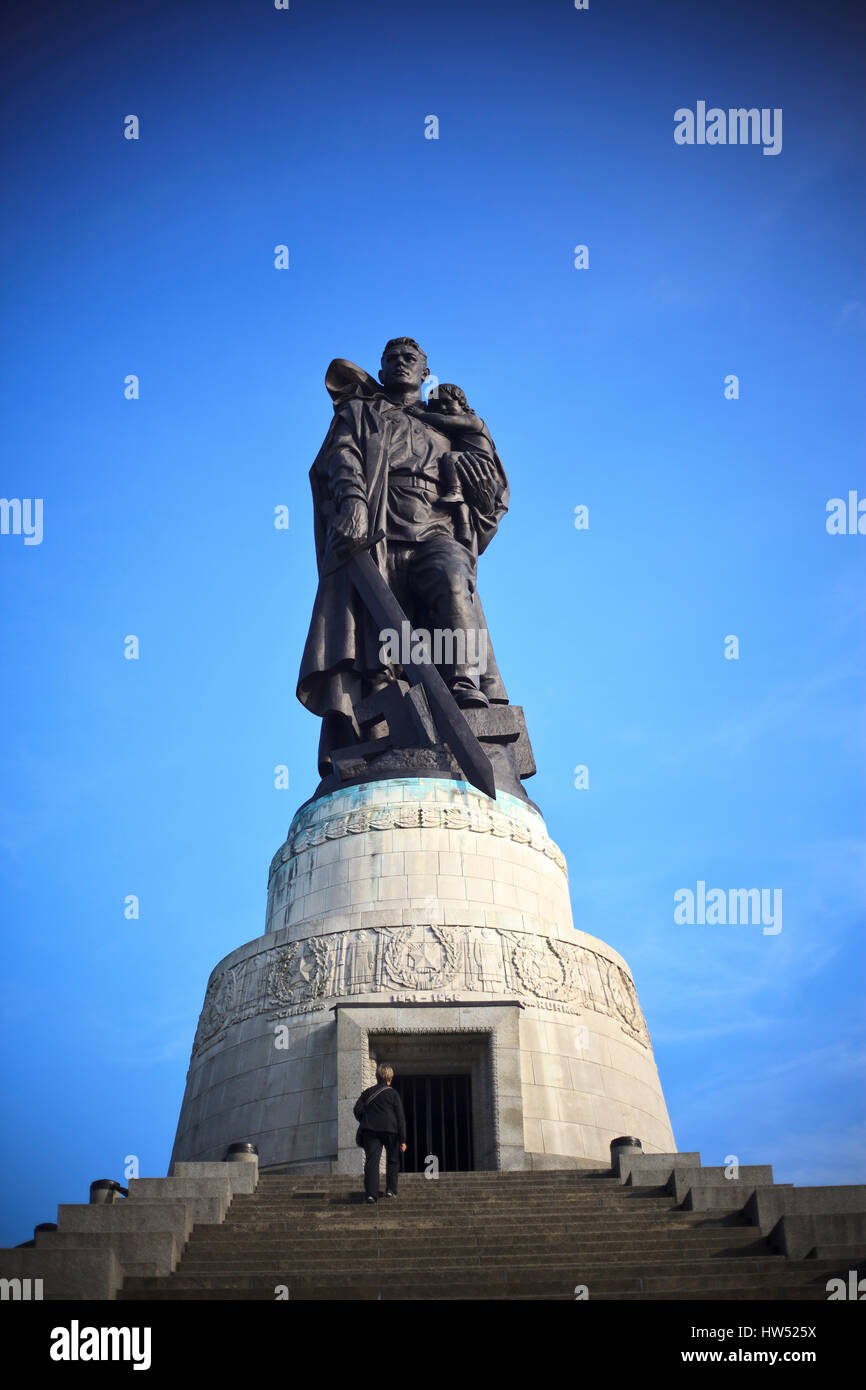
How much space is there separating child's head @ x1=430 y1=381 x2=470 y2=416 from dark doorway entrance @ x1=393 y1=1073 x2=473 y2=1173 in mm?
12654

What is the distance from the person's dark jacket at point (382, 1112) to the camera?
12734 mm

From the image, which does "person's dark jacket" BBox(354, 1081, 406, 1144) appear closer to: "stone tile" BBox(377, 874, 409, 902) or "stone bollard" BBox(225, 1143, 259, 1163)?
"stone bollard" BBox(225, 1143, 259, 1163)

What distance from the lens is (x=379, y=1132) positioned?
41.8 ft

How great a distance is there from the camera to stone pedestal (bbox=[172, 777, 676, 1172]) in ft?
55.2

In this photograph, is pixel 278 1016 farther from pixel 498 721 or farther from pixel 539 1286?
pixel 539 1286

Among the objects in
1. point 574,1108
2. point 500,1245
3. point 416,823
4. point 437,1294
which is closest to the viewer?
point 437,1294

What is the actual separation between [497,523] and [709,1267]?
16247mm

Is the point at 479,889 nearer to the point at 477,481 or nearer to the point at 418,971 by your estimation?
the point at 418,971

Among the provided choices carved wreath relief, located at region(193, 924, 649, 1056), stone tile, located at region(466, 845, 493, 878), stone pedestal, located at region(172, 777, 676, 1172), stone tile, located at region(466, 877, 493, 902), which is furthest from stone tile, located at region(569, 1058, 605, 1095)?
stone tile, located at region(466, 845, 493, 878)

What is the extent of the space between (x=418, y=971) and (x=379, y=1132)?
4.90 meters

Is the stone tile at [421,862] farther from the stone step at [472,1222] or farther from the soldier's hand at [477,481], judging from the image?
the soldier's hand at [477,481]

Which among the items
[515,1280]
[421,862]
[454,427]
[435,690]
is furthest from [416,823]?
[515,1280]

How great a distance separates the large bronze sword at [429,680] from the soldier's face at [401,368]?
383cm
